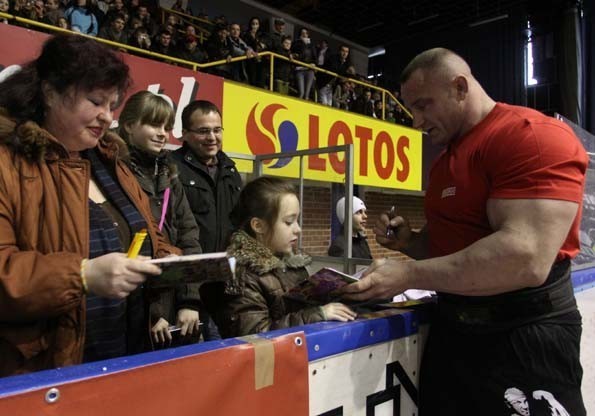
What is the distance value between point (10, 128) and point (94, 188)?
10.0 inches

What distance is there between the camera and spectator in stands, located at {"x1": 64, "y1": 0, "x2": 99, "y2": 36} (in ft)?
18.4

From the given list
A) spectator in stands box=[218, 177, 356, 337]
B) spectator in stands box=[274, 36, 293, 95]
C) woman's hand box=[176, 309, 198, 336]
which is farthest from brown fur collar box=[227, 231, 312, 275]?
spectator in stands box=[274, 36, 293, 95]

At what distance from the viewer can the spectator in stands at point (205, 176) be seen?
2.27 meters

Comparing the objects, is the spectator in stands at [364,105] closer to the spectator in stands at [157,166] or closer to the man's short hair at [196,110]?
the man's short hair at [196,110]

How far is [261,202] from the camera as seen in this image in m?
1.56

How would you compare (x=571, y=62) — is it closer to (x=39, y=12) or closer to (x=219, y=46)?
(x=219, y=46)

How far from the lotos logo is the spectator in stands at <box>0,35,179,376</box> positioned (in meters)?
3.82

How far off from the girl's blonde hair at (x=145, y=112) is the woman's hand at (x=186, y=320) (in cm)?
75

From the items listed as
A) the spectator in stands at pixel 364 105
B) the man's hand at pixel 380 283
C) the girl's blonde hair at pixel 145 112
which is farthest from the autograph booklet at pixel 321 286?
the spectator in stands at pixel 364 105

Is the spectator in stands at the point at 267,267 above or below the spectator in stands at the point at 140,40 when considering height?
below

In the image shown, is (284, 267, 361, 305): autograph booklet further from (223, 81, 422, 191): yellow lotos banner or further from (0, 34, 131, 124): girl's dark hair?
(223, 81, 422, 191): yellow lotos banner

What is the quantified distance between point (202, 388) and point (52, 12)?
5797 millimetres

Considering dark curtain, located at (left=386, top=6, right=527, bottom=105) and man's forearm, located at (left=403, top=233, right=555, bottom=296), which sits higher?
dark curtain, located at (left=386, top=6, right=527, bottom=105)

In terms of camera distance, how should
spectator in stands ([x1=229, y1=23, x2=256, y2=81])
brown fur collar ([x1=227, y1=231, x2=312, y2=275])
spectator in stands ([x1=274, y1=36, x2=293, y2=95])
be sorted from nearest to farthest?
brown fur collar ([x1=227, y1=231, x2=312, y2=275]), spectator in stands ([x1=229, y1=23, x2=256, y2=81]), spectator in stands ([x1=274, y1=36, x2=293, y2=95])
